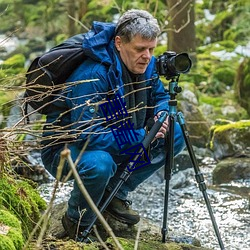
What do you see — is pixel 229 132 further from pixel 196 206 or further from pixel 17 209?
pixel 17 209

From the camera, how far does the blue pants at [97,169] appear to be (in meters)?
3.29

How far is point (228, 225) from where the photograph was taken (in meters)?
5.02

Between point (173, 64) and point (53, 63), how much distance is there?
0.67 metres

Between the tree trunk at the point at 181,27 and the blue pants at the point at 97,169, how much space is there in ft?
21.7

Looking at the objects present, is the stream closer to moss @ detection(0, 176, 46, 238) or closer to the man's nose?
moss @ detection(0, 176, 46, 238)

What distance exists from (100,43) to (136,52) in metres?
0.21

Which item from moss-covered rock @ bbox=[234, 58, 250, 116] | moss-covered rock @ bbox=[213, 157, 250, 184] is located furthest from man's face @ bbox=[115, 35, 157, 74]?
moss-covered rock @ bbox=[234, 58, 250, 116]

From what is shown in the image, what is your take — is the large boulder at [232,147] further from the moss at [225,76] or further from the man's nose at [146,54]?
the moss at [225,76]

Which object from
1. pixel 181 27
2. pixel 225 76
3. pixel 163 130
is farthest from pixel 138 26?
pixel 225 76

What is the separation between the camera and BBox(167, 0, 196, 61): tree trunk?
34.1ft

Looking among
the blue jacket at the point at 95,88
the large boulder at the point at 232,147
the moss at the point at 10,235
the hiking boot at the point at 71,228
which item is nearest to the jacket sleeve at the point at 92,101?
the blue jacket at the point at 95,88

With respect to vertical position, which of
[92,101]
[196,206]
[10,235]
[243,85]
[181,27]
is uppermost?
[92,101]

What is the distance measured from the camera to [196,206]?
564 centimetres

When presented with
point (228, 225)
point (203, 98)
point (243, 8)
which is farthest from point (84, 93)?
point (243, 8)
